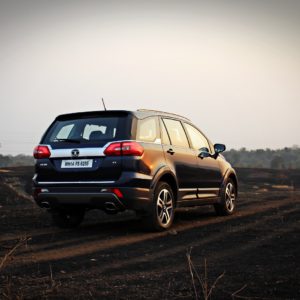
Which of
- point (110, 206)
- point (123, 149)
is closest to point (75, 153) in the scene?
point (123, 149)

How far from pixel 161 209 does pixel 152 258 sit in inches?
83.8

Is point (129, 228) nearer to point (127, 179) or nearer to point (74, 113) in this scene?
point (127, 179)

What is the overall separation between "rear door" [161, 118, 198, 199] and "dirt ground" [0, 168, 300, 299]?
25.2 inches

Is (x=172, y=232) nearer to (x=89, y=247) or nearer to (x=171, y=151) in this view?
(x=171, y=151)

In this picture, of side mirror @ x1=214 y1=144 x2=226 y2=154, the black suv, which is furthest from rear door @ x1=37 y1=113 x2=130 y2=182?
side mirror @ x1=214 y1=144 x2=226 y2=154

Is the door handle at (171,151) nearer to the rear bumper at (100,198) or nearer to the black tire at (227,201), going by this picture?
the rear bumper at (100,198)

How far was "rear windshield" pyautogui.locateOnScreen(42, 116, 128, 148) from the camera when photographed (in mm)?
6676

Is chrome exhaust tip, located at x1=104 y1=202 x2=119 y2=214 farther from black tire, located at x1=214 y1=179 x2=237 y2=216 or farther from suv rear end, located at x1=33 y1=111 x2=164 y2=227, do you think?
black tire, located at x1=214 y1=179 x2=237 y2=216

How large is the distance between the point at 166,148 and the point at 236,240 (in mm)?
1841

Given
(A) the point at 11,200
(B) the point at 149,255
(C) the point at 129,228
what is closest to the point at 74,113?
(C) the point at 129,228

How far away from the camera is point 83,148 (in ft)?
21.9

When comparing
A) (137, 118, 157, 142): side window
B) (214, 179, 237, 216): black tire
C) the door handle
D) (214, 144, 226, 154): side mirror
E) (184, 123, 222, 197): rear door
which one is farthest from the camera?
(214, 179, 237, 216): black tire

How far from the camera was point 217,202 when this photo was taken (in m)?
9.00

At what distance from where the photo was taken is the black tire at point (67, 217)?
25.0ft
